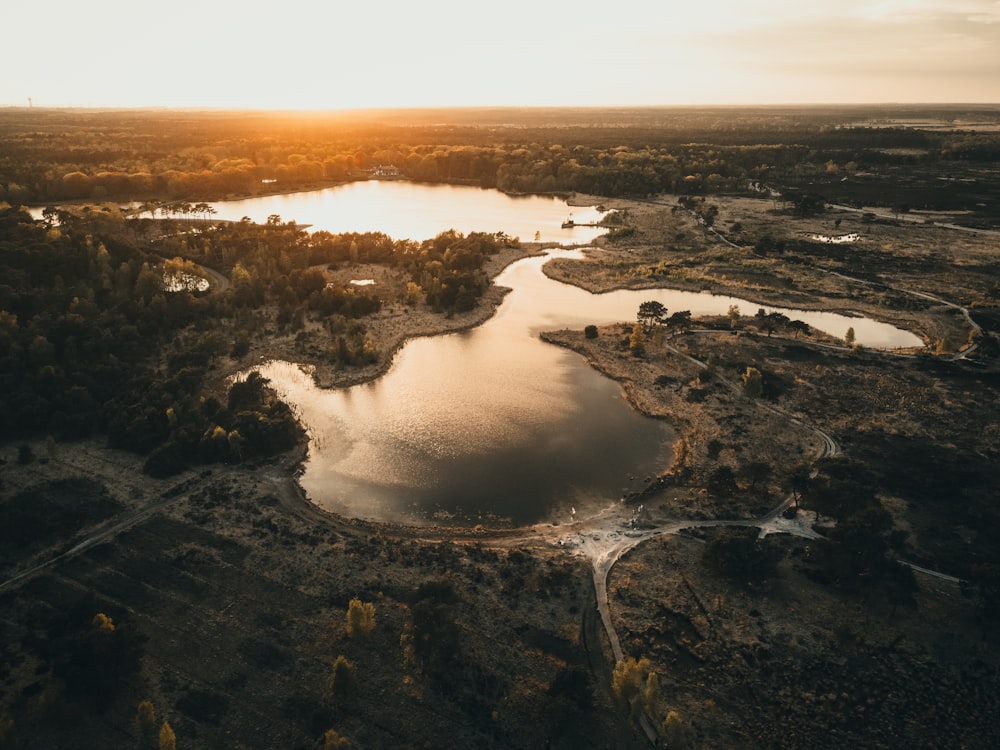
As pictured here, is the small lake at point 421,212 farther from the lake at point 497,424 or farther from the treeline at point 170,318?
the lake at point 497,424

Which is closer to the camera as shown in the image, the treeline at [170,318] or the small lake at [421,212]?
the treeline at [170,318]

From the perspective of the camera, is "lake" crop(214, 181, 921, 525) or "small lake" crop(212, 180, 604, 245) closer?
"lake" crop(214, 181, 921, 525)

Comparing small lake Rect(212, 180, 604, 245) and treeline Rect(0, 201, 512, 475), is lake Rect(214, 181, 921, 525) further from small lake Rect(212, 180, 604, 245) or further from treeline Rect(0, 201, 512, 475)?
small lake Rect(212, 180, 604, 245)

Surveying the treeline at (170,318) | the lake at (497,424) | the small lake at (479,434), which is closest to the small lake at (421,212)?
the treeline at (170,318)

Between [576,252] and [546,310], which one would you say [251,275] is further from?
[576,252]

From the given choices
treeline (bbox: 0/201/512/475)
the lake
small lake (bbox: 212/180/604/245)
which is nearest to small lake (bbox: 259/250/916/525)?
the lake

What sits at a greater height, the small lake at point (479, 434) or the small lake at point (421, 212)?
the small lake at point (421, 212)

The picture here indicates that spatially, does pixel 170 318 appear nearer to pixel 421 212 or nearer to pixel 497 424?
pixel 497 424
